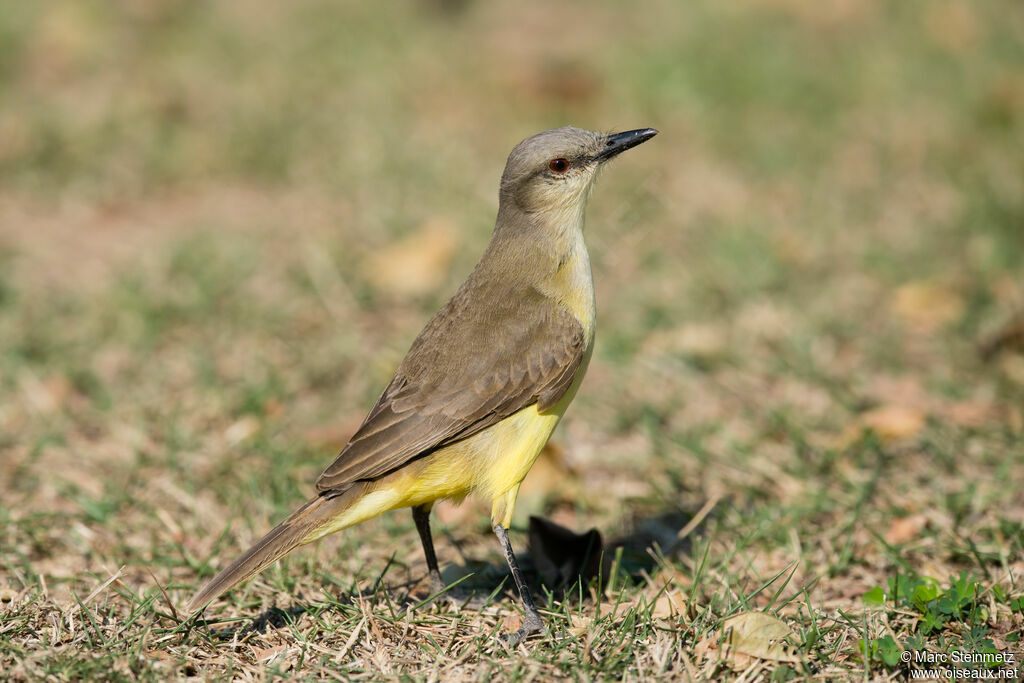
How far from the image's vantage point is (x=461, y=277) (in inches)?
292

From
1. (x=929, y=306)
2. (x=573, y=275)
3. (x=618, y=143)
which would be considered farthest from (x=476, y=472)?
(x=929, y=306)

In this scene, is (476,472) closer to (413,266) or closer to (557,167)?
(557,167)

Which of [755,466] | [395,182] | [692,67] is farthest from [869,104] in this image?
[755,466]

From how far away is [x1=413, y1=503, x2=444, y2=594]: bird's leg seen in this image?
4355 millimetres

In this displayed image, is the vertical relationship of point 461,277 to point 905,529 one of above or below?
above

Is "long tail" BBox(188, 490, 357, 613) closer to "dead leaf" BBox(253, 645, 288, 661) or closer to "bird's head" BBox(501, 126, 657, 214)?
"dead leaf" BBox(253, 645, 288, 661)

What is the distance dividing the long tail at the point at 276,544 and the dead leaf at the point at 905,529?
7.97ft

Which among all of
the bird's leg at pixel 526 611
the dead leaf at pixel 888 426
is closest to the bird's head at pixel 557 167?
the bird's leg at pixel 526 611

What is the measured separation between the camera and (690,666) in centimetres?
364

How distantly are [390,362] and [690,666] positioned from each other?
3162 mm

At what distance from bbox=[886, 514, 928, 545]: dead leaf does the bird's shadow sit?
90 cm

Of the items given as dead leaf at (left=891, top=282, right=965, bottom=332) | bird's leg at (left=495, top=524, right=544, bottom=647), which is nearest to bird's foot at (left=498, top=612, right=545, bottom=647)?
bird's leg at (left=495, top=524, right=544, bottom=647)

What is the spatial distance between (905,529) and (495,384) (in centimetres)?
200

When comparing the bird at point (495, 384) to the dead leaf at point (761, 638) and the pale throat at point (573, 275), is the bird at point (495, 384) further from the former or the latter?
the dead leaf at point (761, 638)
